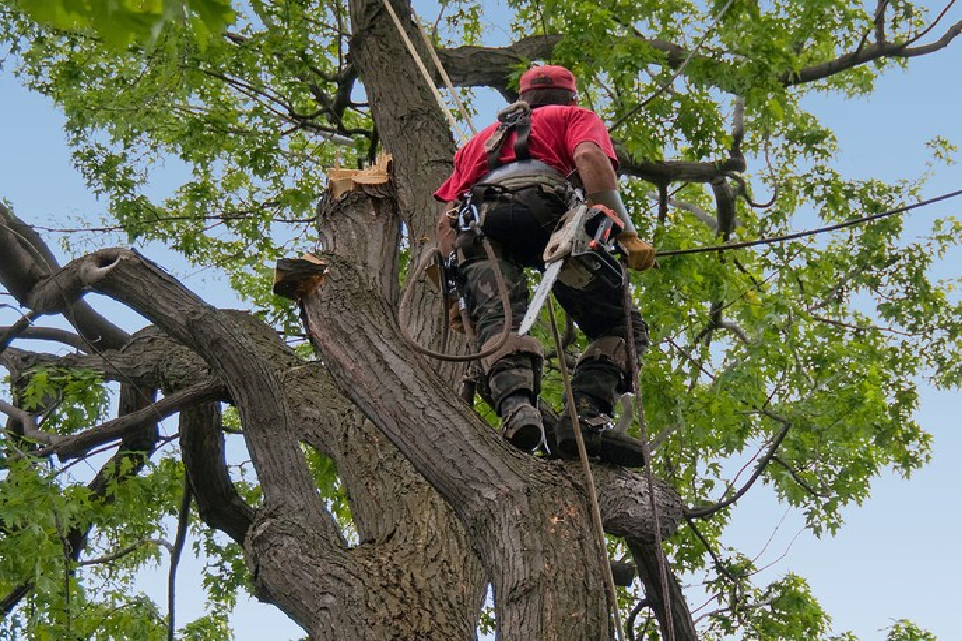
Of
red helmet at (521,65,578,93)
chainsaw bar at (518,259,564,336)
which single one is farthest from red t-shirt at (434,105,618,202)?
chainsaw bar at (518,259,564,336)

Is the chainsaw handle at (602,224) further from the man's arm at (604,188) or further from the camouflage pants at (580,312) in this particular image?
the camouflage pants at (580,312)

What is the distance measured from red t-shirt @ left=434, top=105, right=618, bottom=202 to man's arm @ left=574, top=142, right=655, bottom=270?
73 millimetres

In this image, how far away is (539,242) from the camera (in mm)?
4785

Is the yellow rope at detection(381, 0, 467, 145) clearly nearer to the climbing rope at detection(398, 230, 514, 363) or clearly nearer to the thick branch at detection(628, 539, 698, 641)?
the climbing rope at detection(398, 230, 514, 363)

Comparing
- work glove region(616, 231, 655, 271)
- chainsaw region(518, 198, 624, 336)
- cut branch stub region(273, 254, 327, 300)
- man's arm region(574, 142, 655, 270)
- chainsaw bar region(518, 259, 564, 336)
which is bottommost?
chainsaw bar region(518, 259, 564, 336)

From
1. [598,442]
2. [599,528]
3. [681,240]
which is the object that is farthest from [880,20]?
[599,528]

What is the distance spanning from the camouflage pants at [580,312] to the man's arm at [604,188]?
179 mm

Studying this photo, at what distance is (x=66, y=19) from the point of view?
8.21 ft

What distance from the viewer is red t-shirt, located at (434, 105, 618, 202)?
4703 mm

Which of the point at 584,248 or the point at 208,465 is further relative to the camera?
the point at 208,465

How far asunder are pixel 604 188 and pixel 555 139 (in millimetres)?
395

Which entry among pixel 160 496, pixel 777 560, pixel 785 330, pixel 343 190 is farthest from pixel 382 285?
pixel 785 330

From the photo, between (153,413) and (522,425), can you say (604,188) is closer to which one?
(522,425)

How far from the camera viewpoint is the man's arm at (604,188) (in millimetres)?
4551
